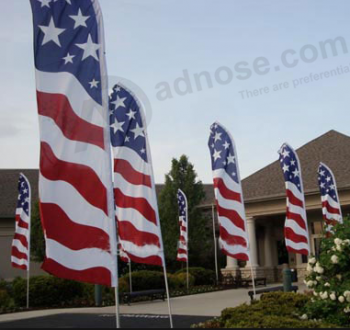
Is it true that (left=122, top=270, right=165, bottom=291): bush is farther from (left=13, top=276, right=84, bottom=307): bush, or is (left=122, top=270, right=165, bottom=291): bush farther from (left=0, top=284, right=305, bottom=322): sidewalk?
(left=13, top=276, right=84, bottom=307): bush

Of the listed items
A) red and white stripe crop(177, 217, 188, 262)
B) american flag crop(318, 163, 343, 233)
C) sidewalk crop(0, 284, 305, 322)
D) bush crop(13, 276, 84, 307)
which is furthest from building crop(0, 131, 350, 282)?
bush crop(13, 276, 84, 307)

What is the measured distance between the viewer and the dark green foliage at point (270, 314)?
8.94 metres

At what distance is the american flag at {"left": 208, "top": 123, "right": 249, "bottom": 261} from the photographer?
14.2m

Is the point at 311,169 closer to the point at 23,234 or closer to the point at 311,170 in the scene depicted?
the point at 311,170

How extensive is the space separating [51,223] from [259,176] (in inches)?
1085

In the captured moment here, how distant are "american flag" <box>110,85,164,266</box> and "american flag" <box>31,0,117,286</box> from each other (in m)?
3.09

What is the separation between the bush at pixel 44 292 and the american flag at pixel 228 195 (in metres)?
8.99

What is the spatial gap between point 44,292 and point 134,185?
1067 centimetres

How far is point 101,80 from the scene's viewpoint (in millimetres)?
8547

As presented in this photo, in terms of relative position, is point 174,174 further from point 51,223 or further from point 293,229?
point 51,223

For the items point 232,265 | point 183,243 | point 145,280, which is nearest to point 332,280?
point 145,280

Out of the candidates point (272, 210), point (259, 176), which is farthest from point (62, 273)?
point (259, 176)

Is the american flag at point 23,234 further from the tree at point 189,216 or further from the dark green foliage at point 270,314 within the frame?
the tree at point 189,216

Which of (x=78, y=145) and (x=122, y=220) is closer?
(x=78, y=145)
